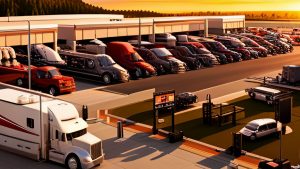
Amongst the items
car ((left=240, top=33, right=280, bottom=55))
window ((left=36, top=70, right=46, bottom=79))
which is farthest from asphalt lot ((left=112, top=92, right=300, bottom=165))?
car ((left=240, top=33, right=280, bottom=55))

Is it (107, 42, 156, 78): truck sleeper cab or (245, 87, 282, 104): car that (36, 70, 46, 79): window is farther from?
(245, 87, 282, 104): car

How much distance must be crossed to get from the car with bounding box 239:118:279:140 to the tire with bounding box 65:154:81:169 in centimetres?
979

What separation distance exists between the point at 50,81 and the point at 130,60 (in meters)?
11.6

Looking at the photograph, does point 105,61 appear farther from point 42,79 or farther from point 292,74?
point 292,74

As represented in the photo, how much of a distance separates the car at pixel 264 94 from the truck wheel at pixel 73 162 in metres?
17.9

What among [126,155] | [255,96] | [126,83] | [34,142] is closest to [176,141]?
[126,155]

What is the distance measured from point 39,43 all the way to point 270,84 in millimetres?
23899

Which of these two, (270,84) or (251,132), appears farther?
(270,84)

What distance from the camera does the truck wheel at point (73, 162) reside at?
21.4 metres

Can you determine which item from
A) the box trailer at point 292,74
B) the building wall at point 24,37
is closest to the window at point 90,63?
the building wall at point 24,37

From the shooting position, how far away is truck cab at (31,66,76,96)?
37438 mm

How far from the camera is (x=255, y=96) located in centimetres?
3625

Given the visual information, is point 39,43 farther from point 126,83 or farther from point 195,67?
point 195,67

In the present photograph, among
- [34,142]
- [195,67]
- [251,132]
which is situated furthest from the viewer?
[195,67]
